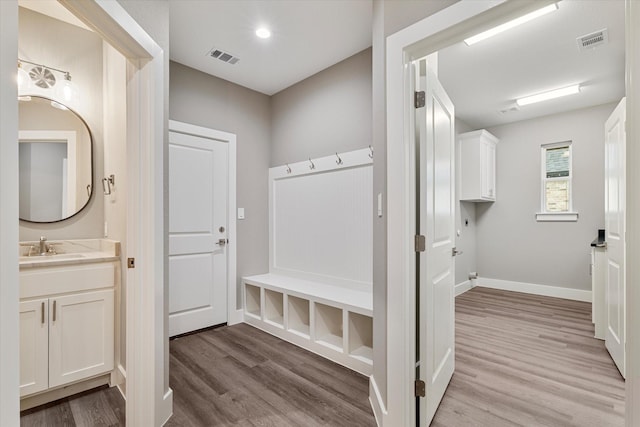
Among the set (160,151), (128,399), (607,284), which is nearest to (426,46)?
(160,151)

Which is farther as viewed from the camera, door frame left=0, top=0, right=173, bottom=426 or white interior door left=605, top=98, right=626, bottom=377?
white interior door left=605, top=98, right=626, bottom=377

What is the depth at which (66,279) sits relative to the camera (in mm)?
1997

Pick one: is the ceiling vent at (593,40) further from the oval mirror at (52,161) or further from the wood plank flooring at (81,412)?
the wood plank flooring at (81,412)

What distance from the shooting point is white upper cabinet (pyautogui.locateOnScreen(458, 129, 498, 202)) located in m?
4.70

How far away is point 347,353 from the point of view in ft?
8.07

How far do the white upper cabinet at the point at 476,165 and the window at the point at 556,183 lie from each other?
778 mm

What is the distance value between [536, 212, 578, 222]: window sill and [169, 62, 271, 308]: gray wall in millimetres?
4210

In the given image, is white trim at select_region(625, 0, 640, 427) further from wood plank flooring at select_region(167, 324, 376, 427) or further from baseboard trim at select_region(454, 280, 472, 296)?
baseboard trim at select_region(454, 280, 472, 296)

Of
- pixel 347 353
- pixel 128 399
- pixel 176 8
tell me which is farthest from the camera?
pixel 347 353

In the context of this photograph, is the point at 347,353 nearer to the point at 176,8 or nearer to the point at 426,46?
the point at 426,46

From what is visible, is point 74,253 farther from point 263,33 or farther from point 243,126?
point 263,33

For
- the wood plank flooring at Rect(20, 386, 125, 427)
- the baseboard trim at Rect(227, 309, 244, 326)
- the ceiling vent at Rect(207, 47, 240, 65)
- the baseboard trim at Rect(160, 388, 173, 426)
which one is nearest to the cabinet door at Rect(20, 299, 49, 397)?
the wood plank flooring at Rect(20, 386, 125, 427)

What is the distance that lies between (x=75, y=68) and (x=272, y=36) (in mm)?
1595

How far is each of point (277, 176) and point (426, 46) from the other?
2446 millimetres
